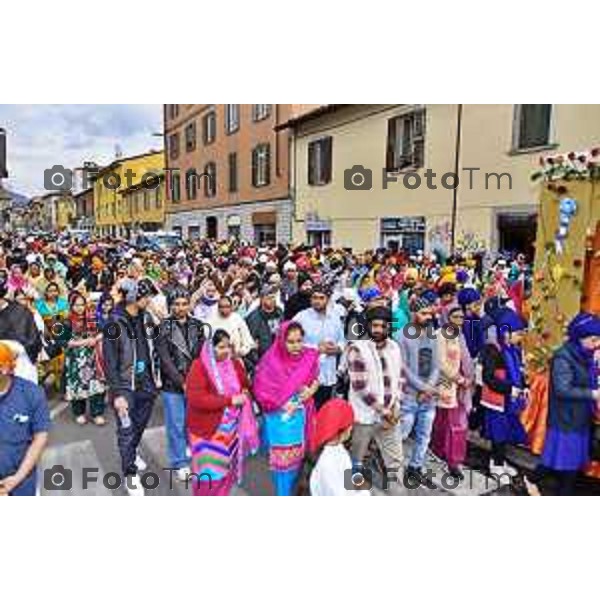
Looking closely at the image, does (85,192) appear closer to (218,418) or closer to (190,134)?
(190,134)

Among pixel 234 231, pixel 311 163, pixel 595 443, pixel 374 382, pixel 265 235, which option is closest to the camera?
pixel 374 382

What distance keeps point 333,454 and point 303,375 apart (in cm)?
69

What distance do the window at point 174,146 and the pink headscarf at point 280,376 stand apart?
7.43 ft

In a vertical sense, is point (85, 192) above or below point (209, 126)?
below

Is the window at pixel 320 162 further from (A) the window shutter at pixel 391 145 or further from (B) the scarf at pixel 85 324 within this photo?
(B) the scarf at pixel 85 324

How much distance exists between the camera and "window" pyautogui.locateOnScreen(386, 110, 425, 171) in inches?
188

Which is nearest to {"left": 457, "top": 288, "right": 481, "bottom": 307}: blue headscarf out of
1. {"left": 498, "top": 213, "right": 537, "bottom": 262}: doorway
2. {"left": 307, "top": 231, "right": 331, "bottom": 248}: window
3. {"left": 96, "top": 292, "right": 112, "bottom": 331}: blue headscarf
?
{"left": 498, "top": 213, "right": 537, "bottom": 262}: doorway

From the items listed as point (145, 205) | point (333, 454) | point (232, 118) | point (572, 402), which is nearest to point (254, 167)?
point (145, 205)

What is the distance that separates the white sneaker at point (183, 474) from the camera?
4164 mm

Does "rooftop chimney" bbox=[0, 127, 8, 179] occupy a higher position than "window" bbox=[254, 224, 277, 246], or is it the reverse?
"rooftop chimney" bbox=[0, 127, 8, 179]

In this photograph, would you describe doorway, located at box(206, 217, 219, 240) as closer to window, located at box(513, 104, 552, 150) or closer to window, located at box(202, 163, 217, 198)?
window, located at box(202, 163, 217, 198)

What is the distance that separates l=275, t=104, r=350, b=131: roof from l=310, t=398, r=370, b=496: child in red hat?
8.60 ft

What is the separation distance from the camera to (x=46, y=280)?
19.9ft

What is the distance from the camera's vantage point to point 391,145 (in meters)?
5.36
